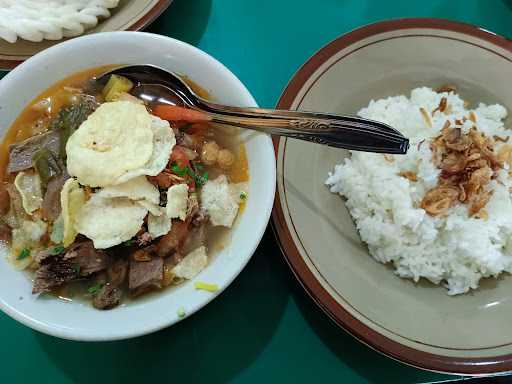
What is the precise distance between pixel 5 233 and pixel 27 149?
0.27 meters

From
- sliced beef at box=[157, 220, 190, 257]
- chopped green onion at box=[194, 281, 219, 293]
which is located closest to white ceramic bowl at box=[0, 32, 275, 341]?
chopped green onion at box=[194, 281, 219, 293]

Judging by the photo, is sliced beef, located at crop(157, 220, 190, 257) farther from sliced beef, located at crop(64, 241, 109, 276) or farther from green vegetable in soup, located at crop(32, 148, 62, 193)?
green vegetable in soup, located at crop(32, 148, 62, 193)

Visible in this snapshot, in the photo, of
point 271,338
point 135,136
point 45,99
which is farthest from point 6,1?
point 271,338

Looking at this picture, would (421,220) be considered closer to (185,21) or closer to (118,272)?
(118,272)

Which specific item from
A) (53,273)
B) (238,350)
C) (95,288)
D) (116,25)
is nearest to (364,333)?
(238,350)

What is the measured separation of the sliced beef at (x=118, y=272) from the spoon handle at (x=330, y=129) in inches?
23.2

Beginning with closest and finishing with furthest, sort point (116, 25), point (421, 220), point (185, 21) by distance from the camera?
point (421, 220), point (116, 25), point (185, 21)

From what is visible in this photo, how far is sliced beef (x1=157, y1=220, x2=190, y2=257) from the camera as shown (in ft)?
4.87

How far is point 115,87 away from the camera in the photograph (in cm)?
162

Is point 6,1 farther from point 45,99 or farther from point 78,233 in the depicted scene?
point 78,233

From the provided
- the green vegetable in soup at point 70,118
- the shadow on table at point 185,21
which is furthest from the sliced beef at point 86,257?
the shadow on table at point 185,21

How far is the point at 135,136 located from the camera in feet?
4.63

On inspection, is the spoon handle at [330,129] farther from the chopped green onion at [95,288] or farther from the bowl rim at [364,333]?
the chopped green onion at [95,288]

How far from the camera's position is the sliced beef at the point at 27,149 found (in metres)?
1.51
